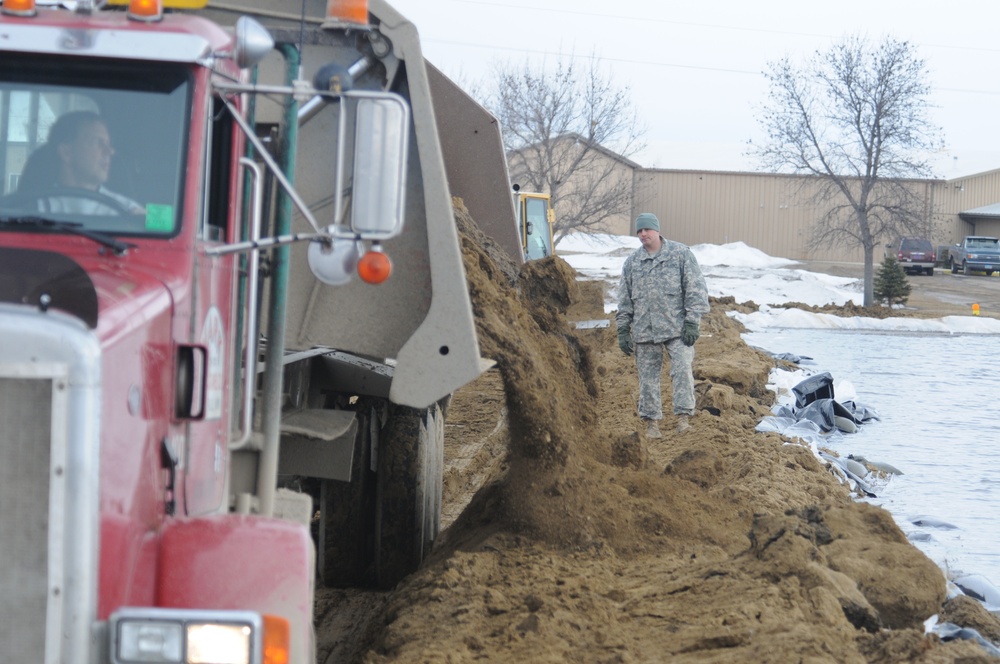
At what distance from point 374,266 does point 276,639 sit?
1122 mm

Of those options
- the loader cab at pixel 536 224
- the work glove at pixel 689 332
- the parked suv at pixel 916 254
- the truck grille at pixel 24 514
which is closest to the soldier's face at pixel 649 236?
the work glove at pixel 689 332

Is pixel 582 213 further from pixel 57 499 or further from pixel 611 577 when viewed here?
pixel 57 499

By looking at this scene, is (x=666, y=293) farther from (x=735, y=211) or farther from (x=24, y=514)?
(x=735, y=211)

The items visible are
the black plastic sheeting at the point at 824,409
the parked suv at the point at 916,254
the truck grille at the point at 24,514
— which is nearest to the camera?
the truck grille at the point at 24,514

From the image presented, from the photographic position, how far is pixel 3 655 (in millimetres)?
2477

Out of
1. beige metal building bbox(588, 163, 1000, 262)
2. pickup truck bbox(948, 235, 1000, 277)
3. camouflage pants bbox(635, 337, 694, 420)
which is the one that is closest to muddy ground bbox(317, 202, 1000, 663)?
camouflage pants bbox(635, 337, 694, 420)

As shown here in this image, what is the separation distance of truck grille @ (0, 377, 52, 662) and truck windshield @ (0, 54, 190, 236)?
96 centimetres

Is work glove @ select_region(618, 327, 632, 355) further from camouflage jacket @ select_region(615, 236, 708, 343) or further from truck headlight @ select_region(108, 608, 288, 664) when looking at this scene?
truck headlight @ select_region(108, 608, 288, 664)

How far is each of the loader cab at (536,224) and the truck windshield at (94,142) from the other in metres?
17.3

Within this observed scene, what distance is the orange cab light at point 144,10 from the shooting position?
349cm

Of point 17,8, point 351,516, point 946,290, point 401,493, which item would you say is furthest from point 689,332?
point 946,290

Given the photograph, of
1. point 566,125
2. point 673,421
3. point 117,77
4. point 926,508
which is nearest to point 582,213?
point 566,125

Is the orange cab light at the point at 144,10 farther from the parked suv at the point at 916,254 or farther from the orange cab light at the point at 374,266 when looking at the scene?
the parked suv at the point at 916,254

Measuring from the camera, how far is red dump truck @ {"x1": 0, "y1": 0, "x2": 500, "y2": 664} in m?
2.50
